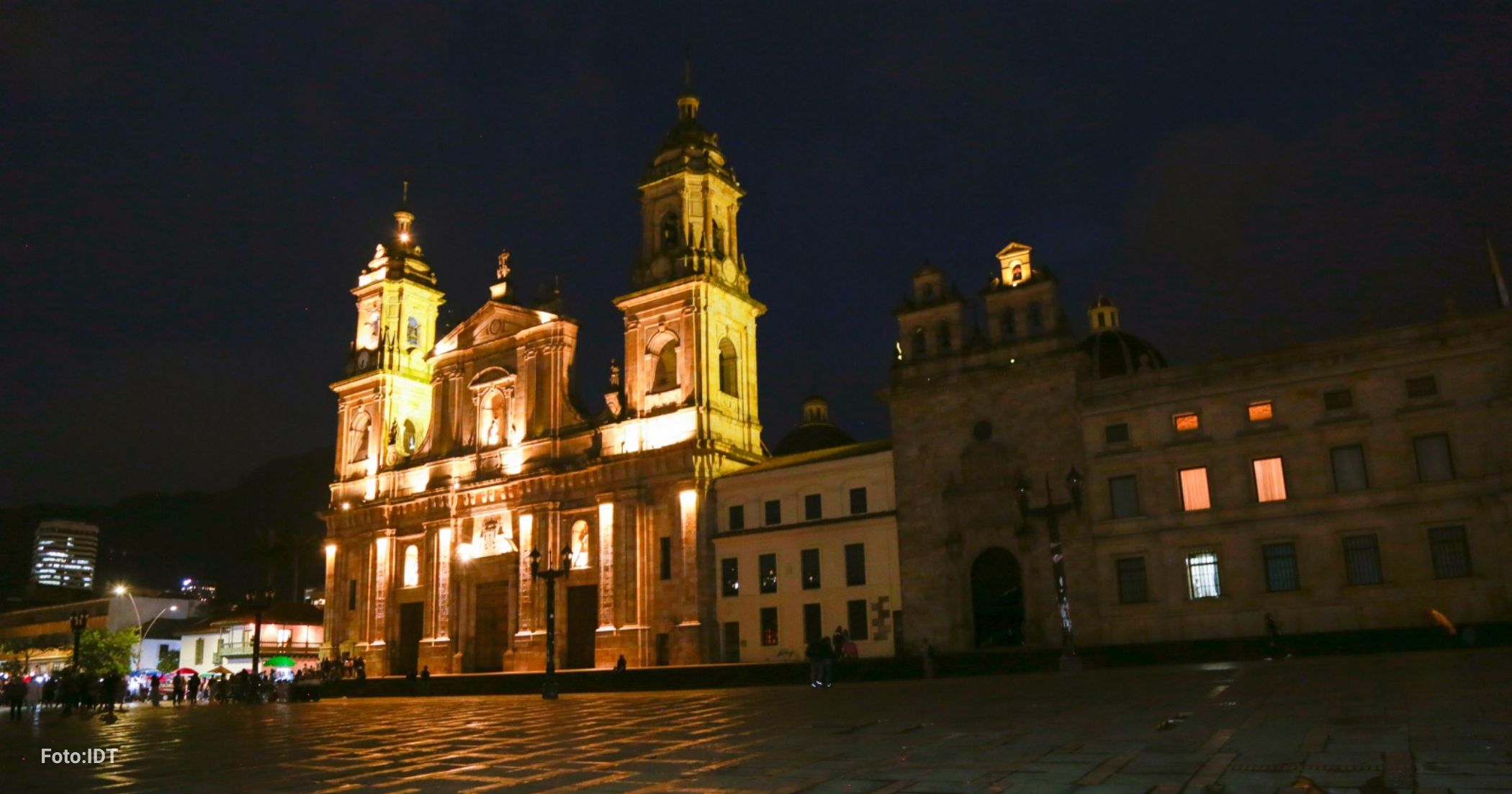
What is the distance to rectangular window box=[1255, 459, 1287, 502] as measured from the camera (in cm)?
3441

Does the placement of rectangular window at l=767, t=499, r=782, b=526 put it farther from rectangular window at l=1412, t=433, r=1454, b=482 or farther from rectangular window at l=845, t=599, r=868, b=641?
rectangular window at l=1412, t=433, r=1454, b=482

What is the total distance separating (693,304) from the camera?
Result: 50875 mm

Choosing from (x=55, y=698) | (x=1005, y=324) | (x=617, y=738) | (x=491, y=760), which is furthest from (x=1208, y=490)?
(x=55, y=698)

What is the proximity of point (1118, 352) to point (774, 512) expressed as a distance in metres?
21.0

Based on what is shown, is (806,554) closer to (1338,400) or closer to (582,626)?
(582,626)

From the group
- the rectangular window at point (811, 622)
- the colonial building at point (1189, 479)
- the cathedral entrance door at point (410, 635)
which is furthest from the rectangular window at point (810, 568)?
the cathedral entrance door at point (410, 635)

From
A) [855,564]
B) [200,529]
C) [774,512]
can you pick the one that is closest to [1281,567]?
[855,564]

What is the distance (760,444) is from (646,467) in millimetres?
6690

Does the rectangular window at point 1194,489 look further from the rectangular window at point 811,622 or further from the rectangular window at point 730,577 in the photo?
the rectangular window at point 730,577

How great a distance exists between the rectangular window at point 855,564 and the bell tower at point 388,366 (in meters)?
30.5

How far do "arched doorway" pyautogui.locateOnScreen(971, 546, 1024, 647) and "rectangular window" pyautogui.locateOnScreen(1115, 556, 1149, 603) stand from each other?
11.4 ft

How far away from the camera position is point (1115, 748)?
1046 cm

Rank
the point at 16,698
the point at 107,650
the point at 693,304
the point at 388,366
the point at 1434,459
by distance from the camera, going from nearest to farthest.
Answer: the point at 16,698 < the point at 1434,459 < the point at 693,304 < the point at 388,366 < the point at 107,650

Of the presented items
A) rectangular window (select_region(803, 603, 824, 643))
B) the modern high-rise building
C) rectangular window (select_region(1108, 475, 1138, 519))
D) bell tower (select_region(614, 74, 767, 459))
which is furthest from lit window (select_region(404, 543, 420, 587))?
the modern high-rise building
